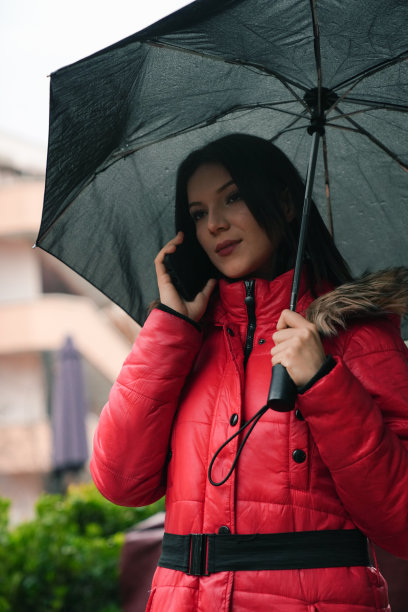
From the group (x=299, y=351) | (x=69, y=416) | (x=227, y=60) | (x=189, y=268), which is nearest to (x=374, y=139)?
(x=227, y=60)

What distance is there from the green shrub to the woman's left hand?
3.11 m

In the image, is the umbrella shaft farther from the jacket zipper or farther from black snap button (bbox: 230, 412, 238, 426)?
black snap button (bbox: 230, 412, 238, 426)

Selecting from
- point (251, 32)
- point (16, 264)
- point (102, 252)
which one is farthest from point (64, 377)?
point (251, 32)

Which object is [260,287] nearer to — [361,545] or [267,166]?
[267,166]

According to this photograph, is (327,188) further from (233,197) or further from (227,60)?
(227,60)

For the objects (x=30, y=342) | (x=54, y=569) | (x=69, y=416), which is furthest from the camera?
(x=30, y=342)

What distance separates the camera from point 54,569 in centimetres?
461

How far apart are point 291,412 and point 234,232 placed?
67cm

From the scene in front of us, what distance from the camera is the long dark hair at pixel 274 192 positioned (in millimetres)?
2420

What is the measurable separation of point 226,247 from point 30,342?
61.9 ft

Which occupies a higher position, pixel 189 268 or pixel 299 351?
pixel 189 268

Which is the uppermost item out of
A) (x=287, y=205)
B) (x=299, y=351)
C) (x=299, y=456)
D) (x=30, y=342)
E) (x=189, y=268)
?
(x=287, y=205)

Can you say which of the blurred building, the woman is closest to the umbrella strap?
the woman

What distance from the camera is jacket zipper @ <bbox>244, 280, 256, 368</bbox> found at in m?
2.27
